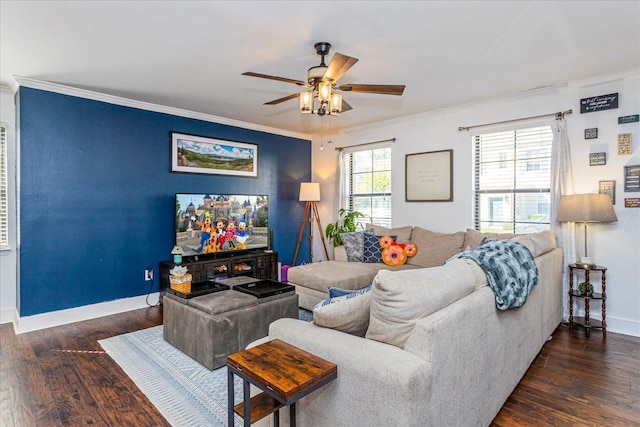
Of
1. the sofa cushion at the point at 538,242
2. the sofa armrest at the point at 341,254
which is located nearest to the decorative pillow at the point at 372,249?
the sofa armrest at the point at 341,254

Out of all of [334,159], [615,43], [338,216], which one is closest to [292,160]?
[334,159]

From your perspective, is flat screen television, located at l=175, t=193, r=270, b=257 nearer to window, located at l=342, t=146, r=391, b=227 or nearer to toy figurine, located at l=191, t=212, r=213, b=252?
toy figurine, located at l=191, t=212, r=213, b=252

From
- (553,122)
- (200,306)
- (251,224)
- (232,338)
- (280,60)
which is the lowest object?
(232,338)

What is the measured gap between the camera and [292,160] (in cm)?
600

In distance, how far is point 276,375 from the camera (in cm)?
129

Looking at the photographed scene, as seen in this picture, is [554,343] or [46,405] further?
[554,343]

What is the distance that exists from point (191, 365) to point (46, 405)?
2.89ft

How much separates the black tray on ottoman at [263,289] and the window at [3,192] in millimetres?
2735

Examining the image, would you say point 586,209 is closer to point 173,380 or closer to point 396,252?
point 396,252

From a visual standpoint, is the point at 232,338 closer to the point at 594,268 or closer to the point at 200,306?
the point at 200,306

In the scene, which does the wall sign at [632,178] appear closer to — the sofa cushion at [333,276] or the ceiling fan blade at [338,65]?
the sofa cushion at [333,276]

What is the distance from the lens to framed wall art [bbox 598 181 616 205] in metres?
3.39

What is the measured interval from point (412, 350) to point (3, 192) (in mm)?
4485

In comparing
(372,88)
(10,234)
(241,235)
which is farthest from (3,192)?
(372,88)
